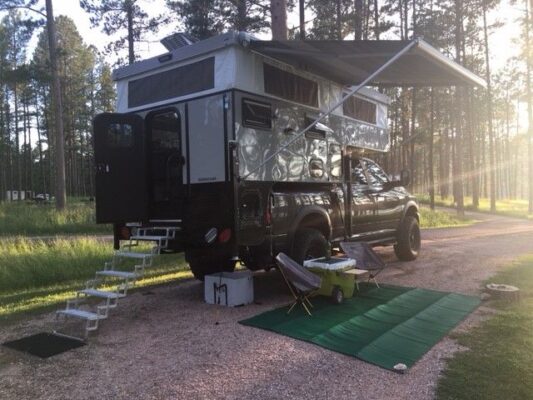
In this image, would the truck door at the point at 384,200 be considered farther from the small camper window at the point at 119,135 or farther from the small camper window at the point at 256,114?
the small camper window at the point at 119,135

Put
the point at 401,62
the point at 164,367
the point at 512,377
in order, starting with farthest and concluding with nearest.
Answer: the point at 401,62 < the point at 164,367 < the point at 512,377

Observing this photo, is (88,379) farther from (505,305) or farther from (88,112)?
(88,112)

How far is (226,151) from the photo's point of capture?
19.6 ft

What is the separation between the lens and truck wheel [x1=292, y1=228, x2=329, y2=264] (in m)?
6.80

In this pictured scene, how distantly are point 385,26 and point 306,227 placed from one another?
21.5 meters

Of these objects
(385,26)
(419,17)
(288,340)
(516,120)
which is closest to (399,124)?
(419,17)

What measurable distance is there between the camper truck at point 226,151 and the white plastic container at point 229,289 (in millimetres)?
264

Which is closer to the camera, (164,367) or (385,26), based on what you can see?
(164,367)

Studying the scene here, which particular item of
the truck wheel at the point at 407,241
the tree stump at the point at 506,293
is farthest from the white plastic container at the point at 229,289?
the truck wheel at the point at 407,241

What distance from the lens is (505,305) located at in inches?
250

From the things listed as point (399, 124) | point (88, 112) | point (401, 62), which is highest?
point (88, 112)

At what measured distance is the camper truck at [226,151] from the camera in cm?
609

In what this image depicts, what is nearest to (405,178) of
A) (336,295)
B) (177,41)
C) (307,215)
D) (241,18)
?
(307,215)

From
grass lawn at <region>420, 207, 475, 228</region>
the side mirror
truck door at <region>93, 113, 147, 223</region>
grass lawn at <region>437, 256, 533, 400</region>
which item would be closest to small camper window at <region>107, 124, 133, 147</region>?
truck door at <region>93, 113, 147, 223</region>
